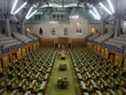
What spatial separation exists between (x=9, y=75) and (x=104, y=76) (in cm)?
1052

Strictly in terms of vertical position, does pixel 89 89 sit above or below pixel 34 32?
below

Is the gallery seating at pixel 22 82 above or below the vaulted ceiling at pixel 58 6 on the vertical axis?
below

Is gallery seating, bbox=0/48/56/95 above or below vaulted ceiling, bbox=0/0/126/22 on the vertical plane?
below

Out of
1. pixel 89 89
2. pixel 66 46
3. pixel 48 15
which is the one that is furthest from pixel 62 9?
pixel 89 89

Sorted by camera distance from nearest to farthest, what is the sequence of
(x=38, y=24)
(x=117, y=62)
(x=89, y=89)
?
1. (x=89, y=89)
2. (x=117, y=62)
3. (x=38, y=24)

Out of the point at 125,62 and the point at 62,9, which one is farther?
the point at 62,9

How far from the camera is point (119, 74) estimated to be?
1970cm

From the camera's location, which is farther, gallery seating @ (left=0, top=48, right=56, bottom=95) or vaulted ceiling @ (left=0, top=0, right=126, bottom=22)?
vaulted ceiling @ (left=0, top=0, right=126, bottom=22)

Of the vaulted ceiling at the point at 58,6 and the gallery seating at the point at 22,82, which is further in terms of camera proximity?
the vaulted ceiling at the point at 58,6

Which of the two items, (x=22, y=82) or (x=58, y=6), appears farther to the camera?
(x=58, y=6)

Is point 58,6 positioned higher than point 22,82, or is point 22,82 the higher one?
point 58,6

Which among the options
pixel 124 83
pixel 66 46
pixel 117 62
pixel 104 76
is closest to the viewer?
pixel 124 83

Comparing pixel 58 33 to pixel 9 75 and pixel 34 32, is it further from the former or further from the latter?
pixel 9 75

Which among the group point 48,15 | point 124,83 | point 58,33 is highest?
point 48,15
